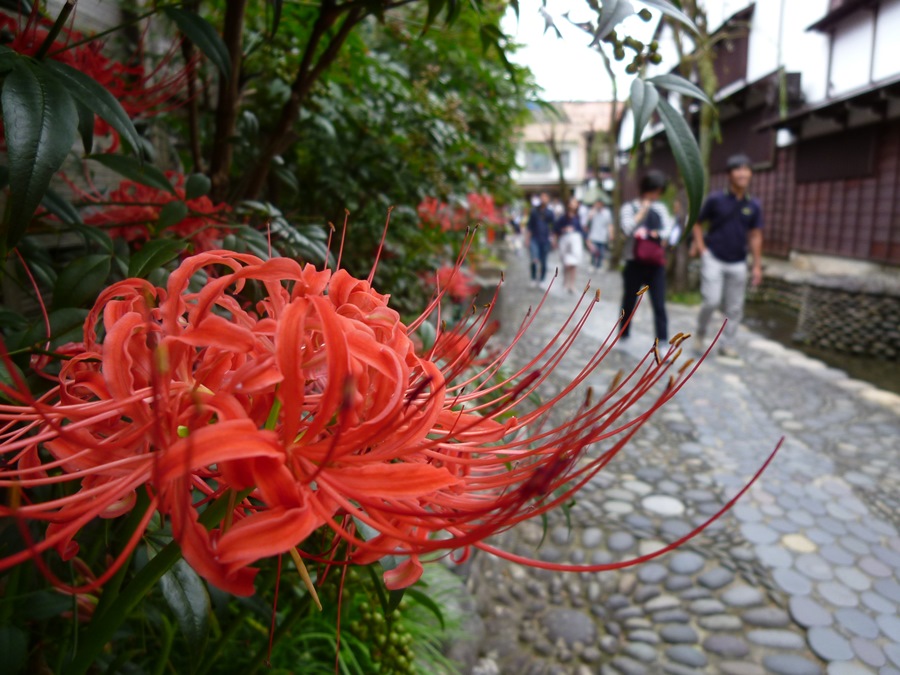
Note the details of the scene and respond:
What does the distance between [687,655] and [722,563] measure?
0.69 meters

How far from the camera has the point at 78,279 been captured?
87 centimetres

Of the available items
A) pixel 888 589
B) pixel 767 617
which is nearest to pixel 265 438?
pixel 767 617

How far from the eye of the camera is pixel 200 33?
105 centimetres

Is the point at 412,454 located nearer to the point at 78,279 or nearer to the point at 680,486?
the point at 78,279

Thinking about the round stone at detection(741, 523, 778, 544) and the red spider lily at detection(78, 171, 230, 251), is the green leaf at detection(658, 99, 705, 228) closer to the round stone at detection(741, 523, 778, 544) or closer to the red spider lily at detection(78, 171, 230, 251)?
the red spider lily at detection(78, 171, 230, 251)

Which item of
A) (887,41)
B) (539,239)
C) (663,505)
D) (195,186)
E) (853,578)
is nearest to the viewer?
(195,186)

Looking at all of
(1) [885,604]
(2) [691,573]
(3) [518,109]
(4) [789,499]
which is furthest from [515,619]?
(3) [518,109]

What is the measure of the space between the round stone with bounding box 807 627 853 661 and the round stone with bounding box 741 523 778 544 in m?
0.66

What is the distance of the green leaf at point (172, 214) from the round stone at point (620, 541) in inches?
103

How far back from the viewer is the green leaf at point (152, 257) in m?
0.80

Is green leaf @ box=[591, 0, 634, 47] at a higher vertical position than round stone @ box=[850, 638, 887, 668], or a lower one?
higher

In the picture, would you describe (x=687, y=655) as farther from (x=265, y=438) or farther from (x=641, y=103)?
(x=265, y=438)

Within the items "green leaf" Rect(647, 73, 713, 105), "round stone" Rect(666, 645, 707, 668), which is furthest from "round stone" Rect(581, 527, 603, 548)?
"green leaf" Rect(647, 73, 713, 105)

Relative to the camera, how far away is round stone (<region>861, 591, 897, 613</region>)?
264cm
